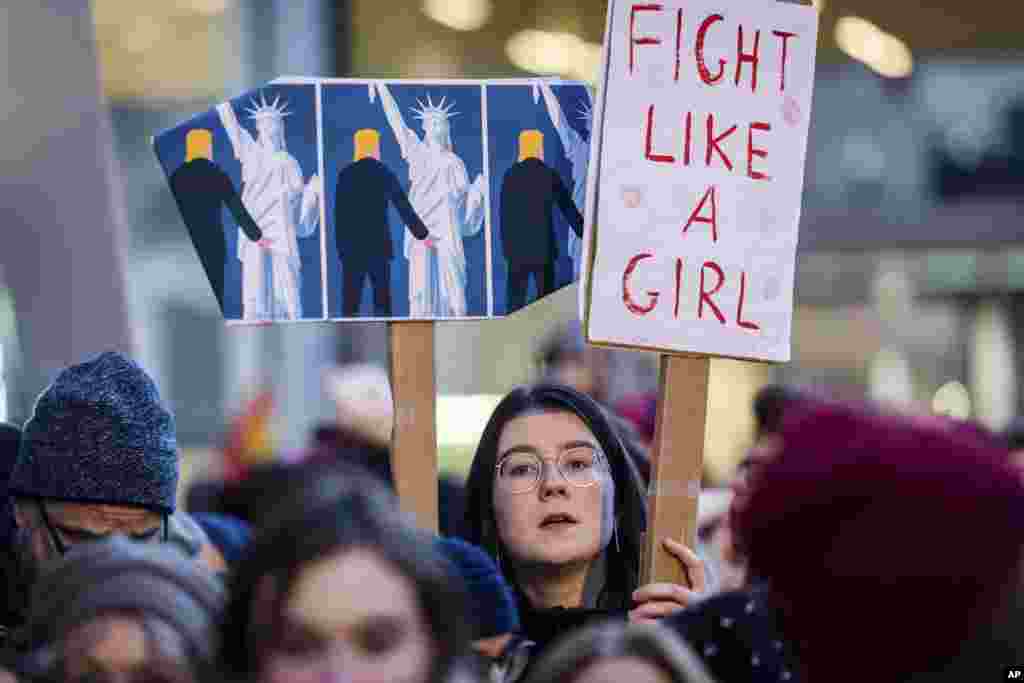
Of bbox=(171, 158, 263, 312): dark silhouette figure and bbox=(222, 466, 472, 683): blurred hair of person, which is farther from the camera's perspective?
bbox=(171, 158, 263, 312): dark silhouette figure

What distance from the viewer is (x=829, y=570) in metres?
1.80

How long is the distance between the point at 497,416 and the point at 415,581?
112cm

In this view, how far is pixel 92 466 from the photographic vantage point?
252cm

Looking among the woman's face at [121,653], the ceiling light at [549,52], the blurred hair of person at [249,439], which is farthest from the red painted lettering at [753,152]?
the ceiling light at [549,52]

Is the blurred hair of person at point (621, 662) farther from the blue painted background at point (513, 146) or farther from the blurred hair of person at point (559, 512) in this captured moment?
the blue painted background at point (513, 146)

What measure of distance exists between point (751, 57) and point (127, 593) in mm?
1472

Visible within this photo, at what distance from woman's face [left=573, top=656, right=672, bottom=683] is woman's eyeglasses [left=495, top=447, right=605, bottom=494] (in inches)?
39.1

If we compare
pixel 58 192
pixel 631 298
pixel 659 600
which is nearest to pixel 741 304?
pixel 631 298

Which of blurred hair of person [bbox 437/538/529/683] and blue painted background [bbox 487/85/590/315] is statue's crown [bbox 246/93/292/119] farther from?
blurred hair of person [bbox 437/538/529/683]

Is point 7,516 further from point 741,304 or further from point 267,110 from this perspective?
point 741,304

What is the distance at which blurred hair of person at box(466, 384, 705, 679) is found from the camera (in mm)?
2717

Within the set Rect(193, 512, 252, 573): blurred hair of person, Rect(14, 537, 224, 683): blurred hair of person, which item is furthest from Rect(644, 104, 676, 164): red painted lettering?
Rect(14, 537, 224, 683): blurred hair of person

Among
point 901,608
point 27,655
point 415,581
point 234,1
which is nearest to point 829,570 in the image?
point 901,608

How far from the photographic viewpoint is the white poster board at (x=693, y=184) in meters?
2.80
